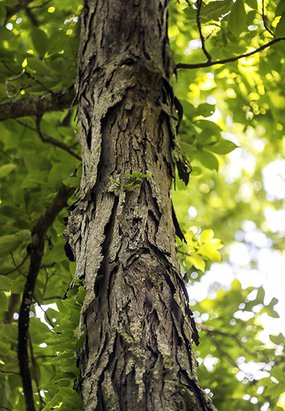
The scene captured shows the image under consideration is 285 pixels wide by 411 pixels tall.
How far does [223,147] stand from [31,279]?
118 centimetres

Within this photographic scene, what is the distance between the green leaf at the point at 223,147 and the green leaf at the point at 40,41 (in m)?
0.99

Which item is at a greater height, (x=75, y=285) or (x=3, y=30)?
(x=3, y=30)

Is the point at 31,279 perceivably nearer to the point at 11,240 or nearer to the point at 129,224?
the point at 11,240

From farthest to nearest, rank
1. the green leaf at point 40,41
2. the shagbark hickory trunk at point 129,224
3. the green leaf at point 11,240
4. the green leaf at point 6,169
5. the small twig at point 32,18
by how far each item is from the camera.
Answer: the small twig at point 32,18, the green leaf at point 6,169, the green leaf at point 40,41, the green leaf at point 11,240, the shagbark hickory trunk at point 129,224

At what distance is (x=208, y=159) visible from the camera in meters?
3.23

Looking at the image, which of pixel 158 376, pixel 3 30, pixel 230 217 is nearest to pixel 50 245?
pixel 3 30

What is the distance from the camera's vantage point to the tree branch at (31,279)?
8.89ft

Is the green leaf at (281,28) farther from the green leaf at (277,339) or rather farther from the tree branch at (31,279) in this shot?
the green leaf at (277,339)

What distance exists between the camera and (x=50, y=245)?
324 cm

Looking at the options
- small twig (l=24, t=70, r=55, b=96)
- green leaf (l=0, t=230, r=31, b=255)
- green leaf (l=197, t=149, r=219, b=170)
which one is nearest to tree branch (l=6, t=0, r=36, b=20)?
small twig (l=24, t=70, r=55, b=96)

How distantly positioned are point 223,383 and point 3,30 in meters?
2.62

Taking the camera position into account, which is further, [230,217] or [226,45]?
[230,217]

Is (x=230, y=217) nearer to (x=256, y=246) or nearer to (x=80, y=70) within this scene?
(x=256, y=246)

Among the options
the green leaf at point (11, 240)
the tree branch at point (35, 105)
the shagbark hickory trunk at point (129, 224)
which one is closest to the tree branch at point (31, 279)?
the green leaf at point (11, 240)
